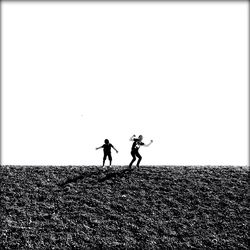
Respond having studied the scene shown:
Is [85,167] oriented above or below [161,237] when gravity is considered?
above

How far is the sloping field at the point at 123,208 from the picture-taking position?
68.0 feet

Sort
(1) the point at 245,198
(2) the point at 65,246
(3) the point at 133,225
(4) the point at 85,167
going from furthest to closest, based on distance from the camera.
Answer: (4) the point at 85,167 → (1) the point at 245,198 → (3) the point at 133,225 → (2) the point at 65,246

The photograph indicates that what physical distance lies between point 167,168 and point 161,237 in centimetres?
635

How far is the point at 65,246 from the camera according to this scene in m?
20.0

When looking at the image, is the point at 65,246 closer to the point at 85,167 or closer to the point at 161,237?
the point at 161,237

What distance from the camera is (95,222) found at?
21.7 metres

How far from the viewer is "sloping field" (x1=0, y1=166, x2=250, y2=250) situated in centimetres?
2072

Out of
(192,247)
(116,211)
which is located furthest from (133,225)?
(192,247)

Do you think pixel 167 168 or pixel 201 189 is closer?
pixel 201 189

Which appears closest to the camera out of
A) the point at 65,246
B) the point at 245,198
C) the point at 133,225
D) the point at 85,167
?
the point at 65,246

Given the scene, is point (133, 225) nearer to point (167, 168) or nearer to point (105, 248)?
point (105, 248)

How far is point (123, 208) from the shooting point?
22.8 m

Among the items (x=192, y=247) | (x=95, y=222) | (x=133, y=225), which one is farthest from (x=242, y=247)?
(x=95, y=222)

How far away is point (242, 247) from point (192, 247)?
2.41m
